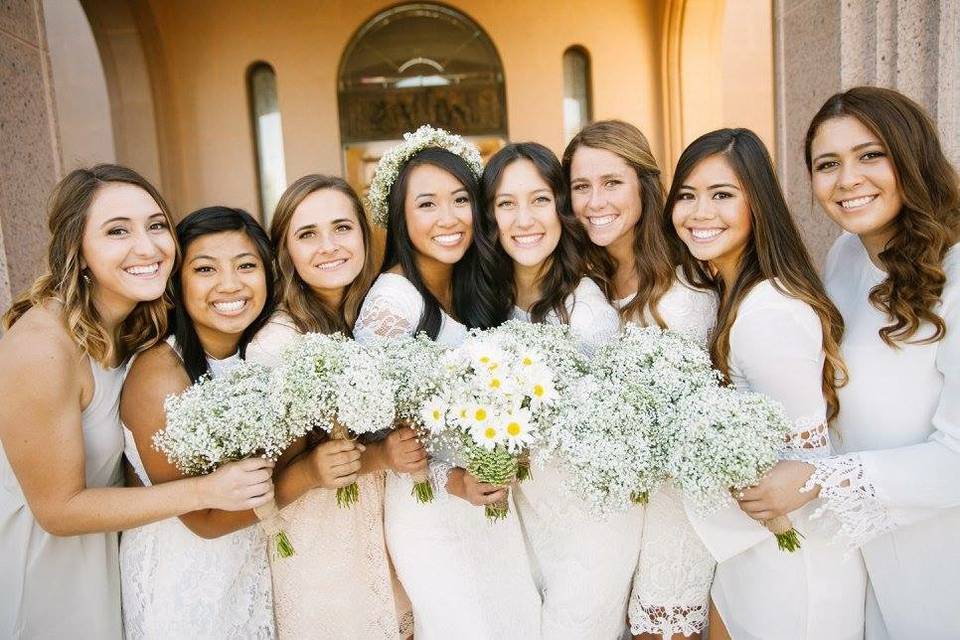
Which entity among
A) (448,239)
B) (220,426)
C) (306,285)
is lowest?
(220,426)

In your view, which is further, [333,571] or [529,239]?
[529,239]

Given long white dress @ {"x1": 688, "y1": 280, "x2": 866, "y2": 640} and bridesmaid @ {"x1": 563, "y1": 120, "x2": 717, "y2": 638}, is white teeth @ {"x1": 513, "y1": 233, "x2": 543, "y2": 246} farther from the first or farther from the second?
long white dress @ {"x1": 688, "y1": 280, "x2": 866, "y2": 640}

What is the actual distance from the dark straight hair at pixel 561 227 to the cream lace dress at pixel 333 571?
141 centimetres

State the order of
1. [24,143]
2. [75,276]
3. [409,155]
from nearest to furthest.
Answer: [75,276], [409,155], [24,143]

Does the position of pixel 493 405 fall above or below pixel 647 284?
below

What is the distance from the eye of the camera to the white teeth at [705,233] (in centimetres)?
300

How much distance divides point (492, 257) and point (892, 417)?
2.24m

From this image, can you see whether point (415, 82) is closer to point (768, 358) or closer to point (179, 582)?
point (768, 358)

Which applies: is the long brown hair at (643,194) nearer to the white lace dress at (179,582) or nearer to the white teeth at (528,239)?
the white teeth at (528,239)

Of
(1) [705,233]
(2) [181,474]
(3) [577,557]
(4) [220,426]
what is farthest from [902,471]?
(2) [181,474]

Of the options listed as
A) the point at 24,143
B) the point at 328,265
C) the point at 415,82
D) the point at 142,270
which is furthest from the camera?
the point at 415,82

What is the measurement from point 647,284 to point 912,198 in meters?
1.25

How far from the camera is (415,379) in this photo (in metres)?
2.49

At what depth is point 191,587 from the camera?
108 inches
